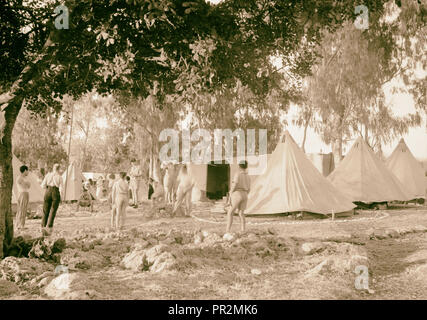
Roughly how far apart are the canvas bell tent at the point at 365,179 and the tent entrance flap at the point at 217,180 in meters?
7.46

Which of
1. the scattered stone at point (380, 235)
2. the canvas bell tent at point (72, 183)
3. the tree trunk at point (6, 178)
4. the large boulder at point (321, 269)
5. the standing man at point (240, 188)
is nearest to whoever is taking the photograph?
the large boulder at point (321, 269)

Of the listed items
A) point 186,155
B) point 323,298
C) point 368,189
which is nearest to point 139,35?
point 323,298

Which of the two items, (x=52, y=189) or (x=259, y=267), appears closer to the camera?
(x=259, y=267)

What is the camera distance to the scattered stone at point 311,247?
332 inches

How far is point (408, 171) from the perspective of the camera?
21.2m

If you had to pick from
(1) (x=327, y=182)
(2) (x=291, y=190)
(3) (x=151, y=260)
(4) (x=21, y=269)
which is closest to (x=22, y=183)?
(4) (x=21, y=269)

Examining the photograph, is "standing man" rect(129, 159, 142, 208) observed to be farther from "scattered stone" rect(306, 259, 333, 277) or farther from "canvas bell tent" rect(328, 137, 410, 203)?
"scattered stone" rect(306, 259, 333, 277)

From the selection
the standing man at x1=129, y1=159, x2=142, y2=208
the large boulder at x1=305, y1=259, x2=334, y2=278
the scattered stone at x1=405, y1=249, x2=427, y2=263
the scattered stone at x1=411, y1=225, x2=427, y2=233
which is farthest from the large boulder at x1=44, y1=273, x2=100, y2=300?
the standing man at x1=129, y1=159, x2=142, y2=208

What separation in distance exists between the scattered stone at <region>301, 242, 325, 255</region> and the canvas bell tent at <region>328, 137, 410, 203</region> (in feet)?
29.1

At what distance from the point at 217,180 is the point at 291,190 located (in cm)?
986

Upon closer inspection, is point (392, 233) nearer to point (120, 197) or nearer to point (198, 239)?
point (198, 239)

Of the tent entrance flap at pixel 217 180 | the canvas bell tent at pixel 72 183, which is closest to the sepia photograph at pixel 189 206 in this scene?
the canvas bell tent at pixel 72 183

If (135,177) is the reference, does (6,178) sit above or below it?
below

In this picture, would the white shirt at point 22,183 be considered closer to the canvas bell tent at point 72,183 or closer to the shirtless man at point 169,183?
the shirtless man at point 169,183
